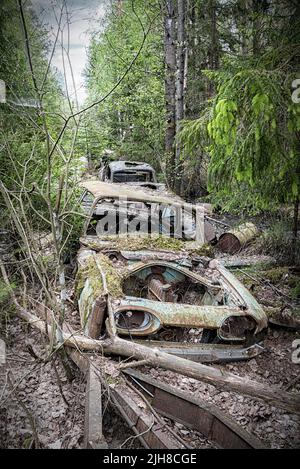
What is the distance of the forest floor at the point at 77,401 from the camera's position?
3029 millimetres

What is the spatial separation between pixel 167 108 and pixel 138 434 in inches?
380

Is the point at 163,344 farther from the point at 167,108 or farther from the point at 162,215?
the point at 167,108

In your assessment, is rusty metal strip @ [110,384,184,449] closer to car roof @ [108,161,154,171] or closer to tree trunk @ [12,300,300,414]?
tree trunk @ [12,300,300,414]

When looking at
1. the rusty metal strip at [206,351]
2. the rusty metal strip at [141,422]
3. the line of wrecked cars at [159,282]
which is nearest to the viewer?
the rusty metal strip at [141,422]

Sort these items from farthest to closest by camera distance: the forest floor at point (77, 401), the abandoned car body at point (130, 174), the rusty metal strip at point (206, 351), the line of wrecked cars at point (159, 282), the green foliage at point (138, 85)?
the green foliage at point (138, 85) < the abandoned car body at point (130, 174) < the line of wrecked cars at point (159, 282) < the rusty metal strip at point (206, 351) < the forest floor at point (77, 401)

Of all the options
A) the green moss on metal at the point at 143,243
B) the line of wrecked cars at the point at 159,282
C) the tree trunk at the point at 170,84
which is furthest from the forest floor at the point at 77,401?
the tree trunk at the point at 170,84

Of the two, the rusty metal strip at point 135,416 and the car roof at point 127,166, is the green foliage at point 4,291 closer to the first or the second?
the rusty metal strip at point 135,416

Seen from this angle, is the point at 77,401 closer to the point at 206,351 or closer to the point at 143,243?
the point at 206,351

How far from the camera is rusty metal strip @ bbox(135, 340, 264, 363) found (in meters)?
3.67

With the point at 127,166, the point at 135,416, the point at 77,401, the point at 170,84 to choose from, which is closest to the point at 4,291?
the point at 77,401

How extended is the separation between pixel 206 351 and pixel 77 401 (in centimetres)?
147

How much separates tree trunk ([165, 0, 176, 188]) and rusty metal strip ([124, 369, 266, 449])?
25.6 feet

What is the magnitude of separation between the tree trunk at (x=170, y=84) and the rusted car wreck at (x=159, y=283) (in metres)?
4.30
